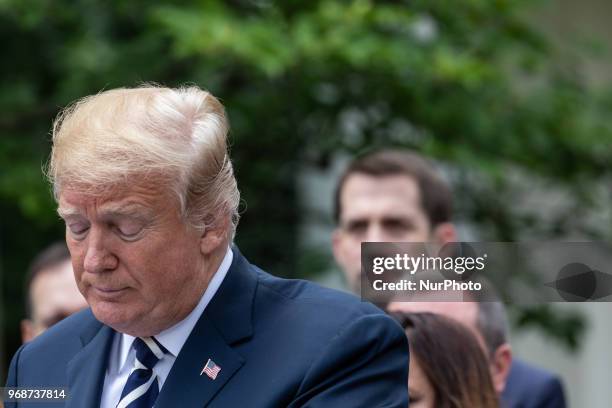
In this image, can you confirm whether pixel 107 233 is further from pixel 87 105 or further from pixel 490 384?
pixel 490 384

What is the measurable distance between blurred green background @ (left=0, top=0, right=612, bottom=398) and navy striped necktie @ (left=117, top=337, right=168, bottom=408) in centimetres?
302

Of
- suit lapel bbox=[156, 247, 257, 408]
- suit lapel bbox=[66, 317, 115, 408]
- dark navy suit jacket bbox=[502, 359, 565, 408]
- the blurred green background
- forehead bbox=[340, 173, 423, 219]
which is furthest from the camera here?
the blurred green background

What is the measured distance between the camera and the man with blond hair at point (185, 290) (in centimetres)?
247

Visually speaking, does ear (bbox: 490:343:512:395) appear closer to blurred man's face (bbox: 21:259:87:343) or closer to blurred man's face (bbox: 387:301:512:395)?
blurred man's face (bbox: 387:301:512:395)

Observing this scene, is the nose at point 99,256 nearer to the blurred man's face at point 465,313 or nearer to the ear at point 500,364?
the blurred man's face at point 465,313

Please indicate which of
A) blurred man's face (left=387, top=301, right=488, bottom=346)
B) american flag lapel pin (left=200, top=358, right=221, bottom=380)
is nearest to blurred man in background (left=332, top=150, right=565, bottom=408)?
blurred man's face (left=387, top=301, right=488, bottom=346)

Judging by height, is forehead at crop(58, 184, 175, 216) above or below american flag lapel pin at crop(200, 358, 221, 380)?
above

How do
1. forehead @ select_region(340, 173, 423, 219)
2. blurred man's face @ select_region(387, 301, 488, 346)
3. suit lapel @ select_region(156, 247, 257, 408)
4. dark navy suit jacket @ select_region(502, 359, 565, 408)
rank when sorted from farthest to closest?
forehead @ select_region(340, 173, 423, 219)
dark navy suit jacket @ select_region(502, 359, 565, 408)
blurred man's face @ select_region(387, 301, 488, 346)
suit lapel @ select_region(156, 247, 257, 408)

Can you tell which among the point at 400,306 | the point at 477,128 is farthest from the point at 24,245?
the point at 400,306

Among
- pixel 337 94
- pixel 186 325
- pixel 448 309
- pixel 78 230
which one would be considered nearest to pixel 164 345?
pixel 186 325

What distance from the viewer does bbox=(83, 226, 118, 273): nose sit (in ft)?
8.20

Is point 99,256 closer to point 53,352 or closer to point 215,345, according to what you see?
point 215,345

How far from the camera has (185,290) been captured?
2598mm

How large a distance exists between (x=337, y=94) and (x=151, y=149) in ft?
13.5
